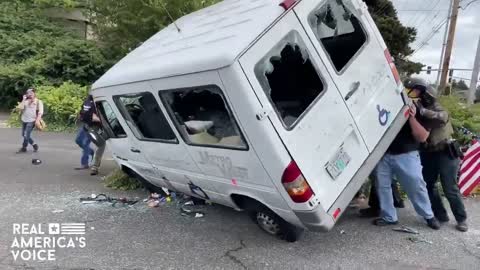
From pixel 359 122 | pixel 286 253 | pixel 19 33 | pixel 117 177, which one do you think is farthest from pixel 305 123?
pixel 19 33

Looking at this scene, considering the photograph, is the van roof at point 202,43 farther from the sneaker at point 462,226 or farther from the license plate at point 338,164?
the sneaker at point 462,226

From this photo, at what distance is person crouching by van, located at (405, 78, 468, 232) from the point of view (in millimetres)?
5090

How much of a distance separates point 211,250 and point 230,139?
1.39m

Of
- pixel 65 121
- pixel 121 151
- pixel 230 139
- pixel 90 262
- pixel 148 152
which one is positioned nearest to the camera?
pixel 230 139

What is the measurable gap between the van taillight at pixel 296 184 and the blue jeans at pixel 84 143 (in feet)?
19.5

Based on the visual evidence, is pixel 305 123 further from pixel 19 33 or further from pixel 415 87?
pixel 19 33

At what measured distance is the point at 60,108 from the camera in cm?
1552

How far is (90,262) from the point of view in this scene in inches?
184

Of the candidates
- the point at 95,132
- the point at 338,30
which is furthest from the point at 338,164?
the point at 95,132

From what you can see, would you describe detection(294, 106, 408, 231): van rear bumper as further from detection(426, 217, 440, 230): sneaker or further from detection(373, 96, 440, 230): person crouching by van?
detection(426, 217, 440, 230): sneaker

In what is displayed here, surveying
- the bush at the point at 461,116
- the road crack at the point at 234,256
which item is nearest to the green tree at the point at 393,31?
the bush at the point at 461,116

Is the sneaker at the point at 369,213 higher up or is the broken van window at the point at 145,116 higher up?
the broken van window at the point at 145,116

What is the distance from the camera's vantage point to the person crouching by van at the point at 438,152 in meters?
5.09

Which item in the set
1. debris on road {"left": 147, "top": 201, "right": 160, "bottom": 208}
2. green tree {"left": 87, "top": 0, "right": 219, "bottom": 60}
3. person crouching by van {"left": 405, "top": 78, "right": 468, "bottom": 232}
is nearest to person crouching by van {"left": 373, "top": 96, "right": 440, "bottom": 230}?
person crouching by van {"left": 405, "top": 78, "right": 468, "bottom": 232}
